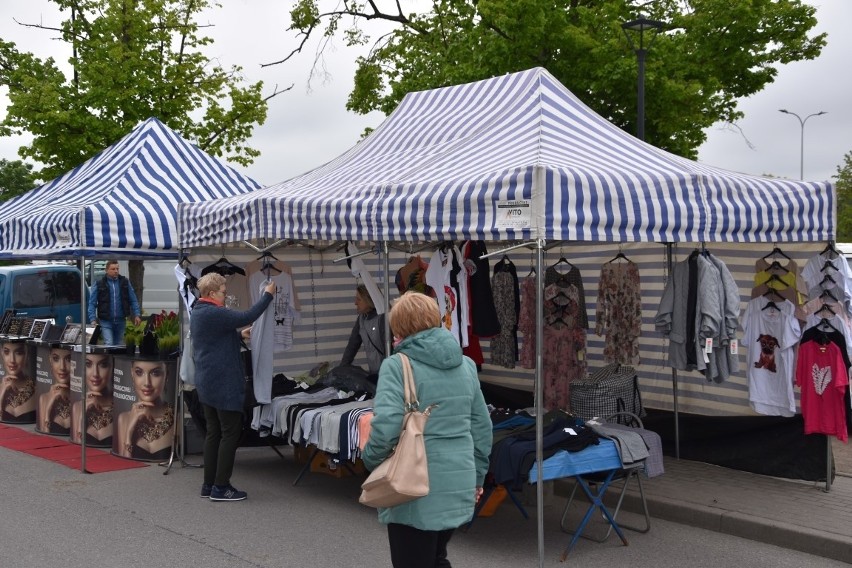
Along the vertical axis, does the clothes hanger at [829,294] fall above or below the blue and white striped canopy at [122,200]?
below

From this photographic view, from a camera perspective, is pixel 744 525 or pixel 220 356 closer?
pixel 744 525

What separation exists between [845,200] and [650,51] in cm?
4273

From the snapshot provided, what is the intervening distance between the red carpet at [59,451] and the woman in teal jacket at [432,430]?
5685 mm

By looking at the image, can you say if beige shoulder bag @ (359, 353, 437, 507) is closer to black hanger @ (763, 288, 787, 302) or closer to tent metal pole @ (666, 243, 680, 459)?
black hanger @ (763, 288, 787, 302)

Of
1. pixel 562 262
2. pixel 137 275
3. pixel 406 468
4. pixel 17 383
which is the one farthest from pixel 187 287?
pixel 137 275

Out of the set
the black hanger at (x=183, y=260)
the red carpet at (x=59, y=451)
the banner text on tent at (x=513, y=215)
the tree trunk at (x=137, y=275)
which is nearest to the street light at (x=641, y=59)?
the black hanger at (x=183, y=260)

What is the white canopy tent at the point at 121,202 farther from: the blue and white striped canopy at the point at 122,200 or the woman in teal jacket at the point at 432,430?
the woman in teal jacket at the point at 432,430

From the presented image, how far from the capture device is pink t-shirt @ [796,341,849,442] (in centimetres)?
739

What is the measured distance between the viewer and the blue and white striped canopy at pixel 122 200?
934cm

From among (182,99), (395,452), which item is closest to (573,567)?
(395,452)

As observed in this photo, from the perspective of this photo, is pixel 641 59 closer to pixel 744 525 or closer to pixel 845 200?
pixel 744 525

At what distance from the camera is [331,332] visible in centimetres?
1077

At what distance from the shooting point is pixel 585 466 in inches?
249

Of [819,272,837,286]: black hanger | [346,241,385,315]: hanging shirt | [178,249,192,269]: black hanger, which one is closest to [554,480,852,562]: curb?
[819,272,837,286]: black hanger
